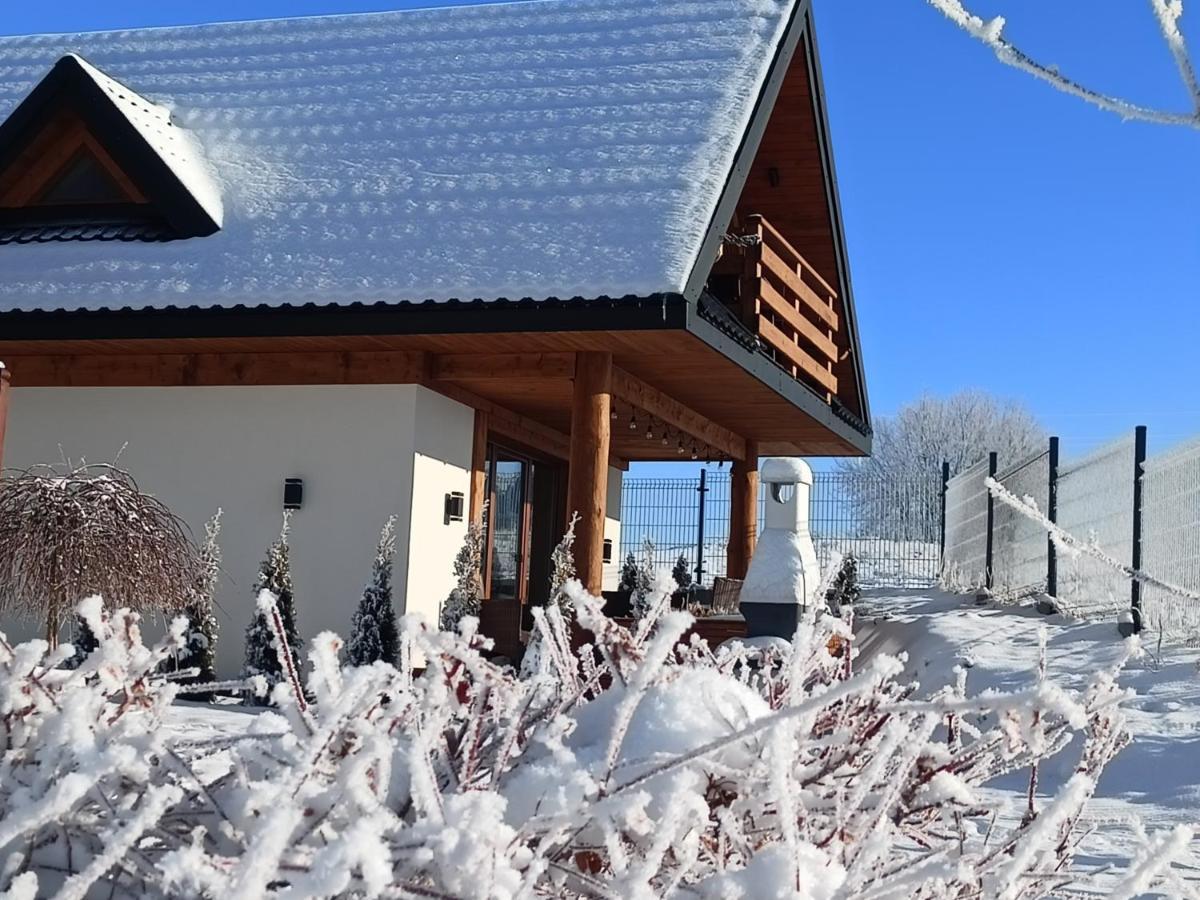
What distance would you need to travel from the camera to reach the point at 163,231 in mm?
10945

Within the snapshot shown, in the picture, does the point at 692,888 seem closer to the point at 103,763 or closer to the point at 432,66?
the point at 103,763

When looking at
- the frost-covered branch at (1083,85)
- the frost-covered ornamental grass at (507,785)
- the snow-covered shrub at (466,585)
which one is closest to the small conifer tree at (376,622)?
the snow-covered shrub at (466,585)

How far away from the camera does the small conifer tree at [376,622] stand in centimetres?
962

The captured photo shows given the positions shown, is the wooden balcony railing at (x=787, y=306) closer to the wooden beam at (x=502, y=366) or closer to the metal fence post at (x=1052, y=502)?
the wooden beam at (x=502, y=366)

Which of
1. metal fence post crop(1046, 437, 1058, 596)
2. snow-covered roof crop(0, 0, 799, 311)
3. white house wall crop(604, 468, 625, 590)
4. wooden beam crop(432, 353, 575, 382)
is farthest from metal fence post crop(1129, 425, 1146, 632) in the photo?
white house wall crop(604, 468, 625, 590)

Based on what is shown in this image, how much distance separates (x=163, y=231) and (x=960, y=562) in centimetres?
1107

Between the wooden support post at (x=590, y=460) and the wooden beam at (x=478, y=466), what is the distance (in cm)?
197

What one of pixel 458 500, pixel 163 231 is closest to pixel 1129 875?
pixel 458 500

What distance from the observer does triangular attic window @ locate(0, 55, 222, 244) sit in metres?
10.8

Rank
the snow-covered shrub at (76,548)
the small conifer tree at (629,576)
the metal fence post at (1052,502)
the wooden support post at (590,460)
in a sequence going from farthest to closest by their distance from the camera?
1. the small conifer tree at (629,576)
2. the metal fence post at (1052,502)
3. the wooden support post at (590,460)
4. the snow-covered shrub at (76,548)

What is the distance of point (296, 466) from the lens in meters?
10.7

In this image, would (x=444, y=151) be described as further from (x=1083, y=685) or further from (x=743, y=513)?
(x=1083, y=685)

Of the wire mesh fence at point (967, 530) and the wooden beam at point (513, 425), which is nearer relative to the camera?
the wooden beam at point (513, 425)

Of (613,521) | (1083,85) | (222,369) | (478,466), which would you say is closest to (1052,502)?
(478,466)
